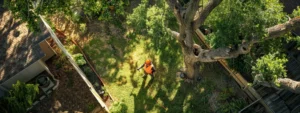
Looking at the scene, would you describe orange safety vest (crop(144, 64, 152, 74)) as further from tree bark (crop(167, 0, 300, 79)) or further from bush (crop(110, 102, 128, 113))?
tree bark (crop(167, 0, 300, 79))

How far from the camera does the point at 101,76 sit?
1961 cm

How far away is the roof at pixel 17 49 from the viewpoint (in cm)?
1641

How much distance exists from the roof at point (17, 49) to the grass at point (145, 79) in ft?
14.4

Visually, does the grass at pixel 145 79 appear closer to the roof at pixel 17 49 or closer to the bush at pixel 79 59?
the bush at pixel 79 59

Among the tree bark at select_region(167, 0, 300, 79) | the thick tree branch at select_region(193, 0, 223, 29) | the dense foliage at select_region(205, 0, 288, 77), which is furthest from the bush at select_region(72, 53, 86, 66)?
the dense foliage at select_region(205, 0, 288, 77)

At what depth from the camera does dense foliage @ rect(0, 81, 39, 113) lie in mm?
16312

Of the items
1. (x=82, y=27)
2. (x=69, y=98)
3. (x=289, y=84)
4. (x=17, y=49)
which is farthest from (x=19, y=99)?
(x=289, y=84)

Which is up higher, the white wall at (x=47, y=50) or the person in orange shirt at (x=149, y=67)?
the white wall at (x=47, y=50)

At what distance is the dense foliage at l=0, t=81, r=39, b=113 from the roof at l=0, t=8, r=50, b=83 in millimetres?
998

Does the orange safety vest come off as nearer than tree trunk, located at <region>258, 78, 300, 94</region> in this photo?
No

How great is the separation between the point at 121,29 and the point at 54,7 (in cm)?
791

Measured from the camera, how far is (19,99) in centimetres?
1669

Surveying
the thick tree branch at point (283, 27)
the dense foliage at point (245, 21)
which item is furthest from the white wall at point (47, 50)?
the thick tree branch at point (283, 27)

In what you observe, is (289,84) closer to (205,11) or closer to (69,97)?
(205,11)
